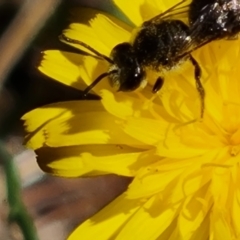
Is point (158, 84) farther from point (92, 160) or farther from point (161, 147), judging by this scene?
point (92, 160)

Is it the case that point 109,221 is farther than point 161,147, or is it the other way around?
point 109,221

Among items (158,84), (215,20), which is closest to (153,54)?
(158,84)

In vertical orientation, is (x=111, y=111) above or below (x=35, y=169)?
above

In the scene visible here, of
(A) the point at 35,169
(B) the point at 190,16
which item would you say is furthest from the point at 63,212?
(B) the point at 190,16

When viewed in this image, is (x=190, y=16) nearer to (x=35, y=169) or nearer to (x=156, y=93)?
(x=156, y=93)

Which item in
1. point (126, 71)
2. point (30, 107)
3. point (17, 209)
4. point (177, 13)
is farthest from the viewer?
point (30, 107)

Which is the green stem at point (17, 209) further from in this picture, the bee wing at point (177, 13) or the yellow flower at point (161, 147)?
the bee wing at point (177, 13)
